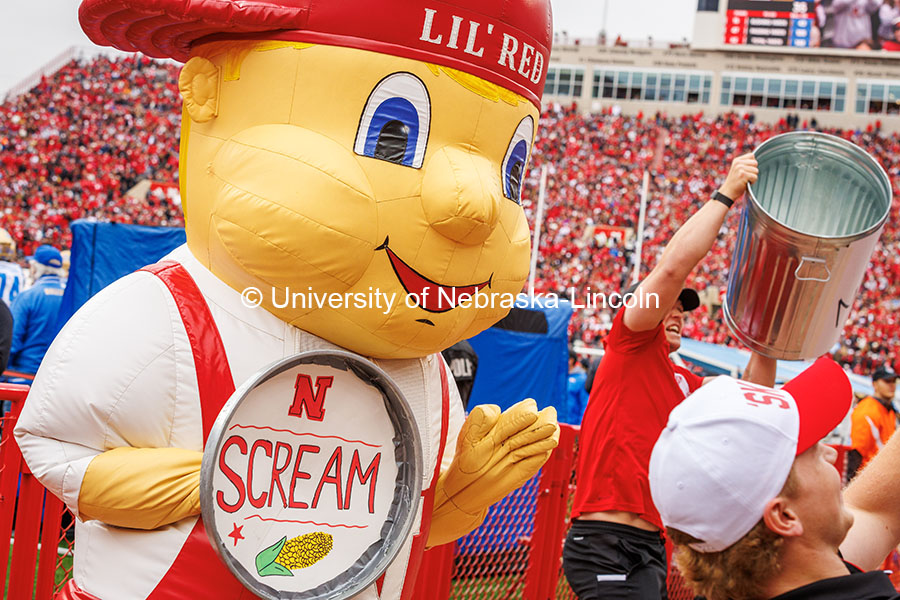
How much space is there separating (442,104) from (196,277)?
809 mm

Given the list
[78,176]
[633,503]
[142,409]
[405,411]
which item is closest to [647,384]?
[633,503]

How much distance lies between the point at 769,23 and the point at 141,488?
41596 millimetres

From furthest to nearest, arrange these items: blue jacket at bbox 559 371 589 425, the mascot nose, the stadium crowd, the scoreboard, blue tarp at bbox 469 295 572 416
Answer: the scoreboard
the stadium crowd
blue jacket at bbox 559 371 589 425
blue tarp at bbox 469 295 572 416
the mascot nose

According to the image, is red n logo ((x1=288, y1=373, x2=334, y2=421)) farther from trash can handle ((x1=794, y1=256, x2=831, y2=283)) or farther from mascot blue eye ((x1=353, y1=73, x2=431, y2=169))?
trash can handle ((x1=794, y1=256, x2=831, y2=283))

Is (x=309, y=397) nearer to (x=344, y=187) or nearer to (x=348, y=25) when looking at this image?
(x=344, y=187)

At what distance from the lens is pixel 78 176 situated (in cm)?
2833

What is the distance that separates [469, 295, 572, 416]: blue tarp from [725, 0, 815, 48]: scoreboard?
3549 centimetres

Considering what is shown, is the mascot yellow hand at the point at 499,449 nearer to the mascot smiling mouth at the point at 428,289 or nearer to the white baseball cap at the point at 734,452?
the mascot smiling mouth at the point at 428,289

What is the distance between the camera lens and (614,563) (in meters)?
2.98

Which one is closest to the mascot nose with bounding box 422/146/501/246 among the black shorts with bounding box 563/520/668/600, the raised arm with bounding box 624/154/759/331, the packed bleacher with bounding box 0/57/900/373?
the raised arm with bounding box 624/154/759/331

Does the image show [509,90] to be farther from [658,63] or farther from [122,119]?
[658,63]

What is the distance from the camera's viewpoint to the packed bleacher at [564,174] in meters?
25.3

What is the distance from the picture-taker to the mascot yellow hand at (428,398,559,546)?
8.82 ft

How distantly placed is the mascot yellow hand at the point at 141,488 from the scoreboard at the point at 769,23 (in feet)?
134
